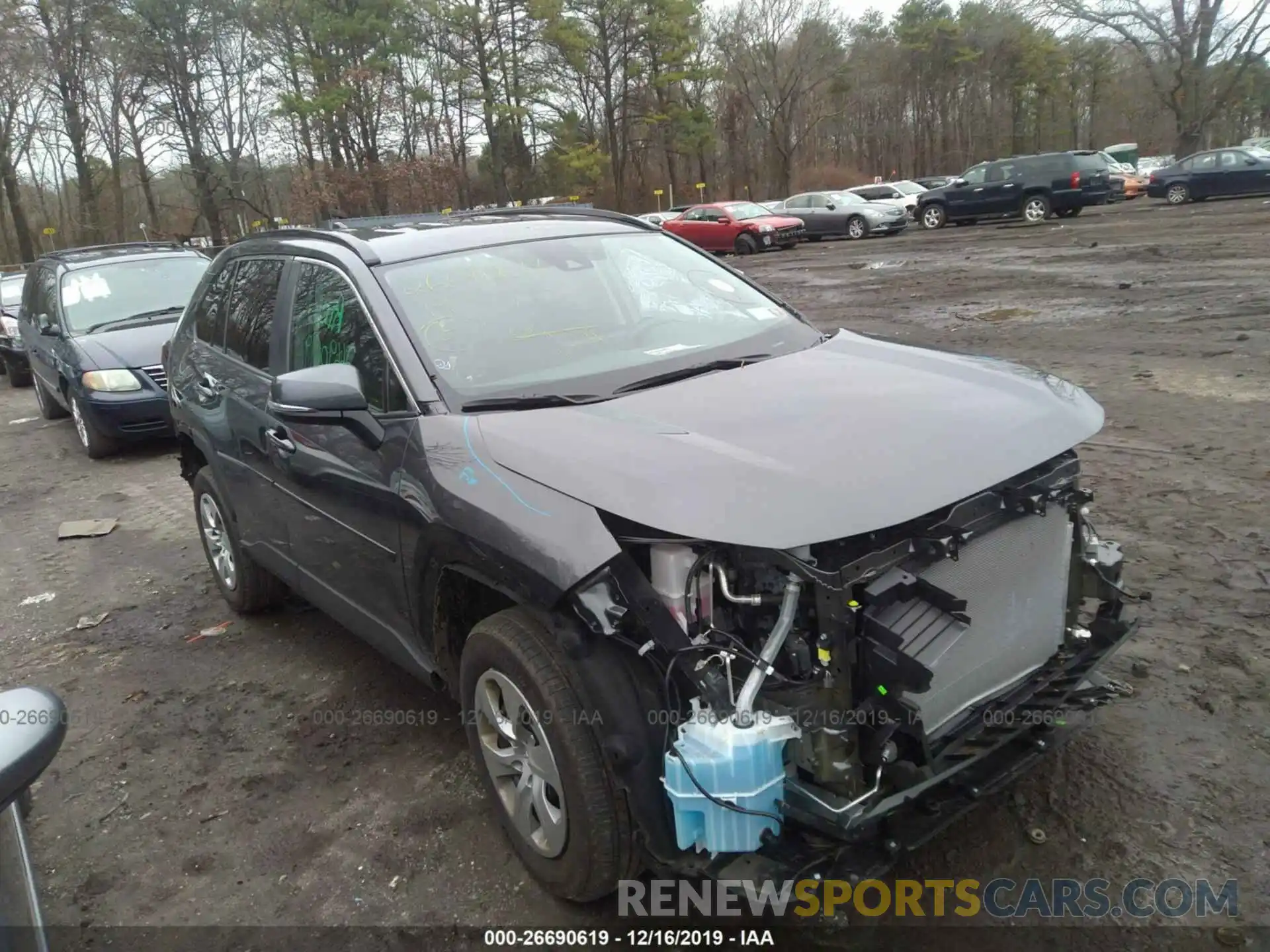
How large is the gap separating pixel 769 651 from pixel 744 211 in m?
26.0

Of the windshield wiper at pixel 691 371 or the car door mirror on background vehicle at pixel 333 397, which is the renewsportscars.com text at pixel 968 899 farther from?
the car door mirror on background vehicle at pixel 333 397

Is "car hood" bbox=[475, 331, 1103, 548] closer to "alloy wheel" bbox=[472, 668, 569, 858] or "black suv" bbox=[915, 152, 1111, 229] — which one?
"alloy wheel" bbox=[472, 668, 569, 858]

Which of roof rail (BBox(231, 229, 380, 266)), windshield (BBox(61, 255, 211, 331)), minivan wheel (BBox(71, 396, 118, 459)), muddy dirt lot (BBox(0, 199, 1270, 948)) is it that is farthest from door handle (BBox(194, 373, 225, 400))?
windshield (BBox(61, 255, 211, 331))

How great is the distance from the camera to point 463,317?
3.38 m

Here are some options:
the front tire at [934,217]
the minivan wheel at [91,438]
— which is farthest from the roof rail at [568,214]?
the front tire at [934,217]

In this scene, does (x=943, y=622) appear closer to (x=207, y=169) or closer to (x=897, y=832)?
(x=897, y=832)

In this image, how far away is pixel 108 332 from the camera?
9258mm

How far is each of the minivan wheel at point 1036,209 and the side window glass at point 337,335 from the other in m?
24.8

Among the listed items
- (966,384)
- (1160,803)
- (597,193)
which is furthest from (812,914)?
(597,193)

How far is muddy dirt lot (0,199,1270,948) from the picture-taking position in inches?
114

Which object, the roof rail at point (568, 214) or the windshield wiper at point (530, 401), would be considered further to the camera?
the roof rail at point (568, 214)

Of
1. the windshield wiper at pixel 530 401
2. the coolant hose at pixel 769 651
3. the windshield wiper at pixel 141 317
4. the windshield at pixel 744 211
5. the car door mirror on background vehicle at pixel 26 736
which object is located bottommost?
the coolant hose at pixel 769 651

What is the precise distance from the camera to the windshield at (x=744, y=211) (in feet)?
87.0

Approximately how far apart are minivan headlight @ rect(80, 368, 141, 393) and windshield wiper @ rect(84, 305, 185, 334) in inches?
34.4
